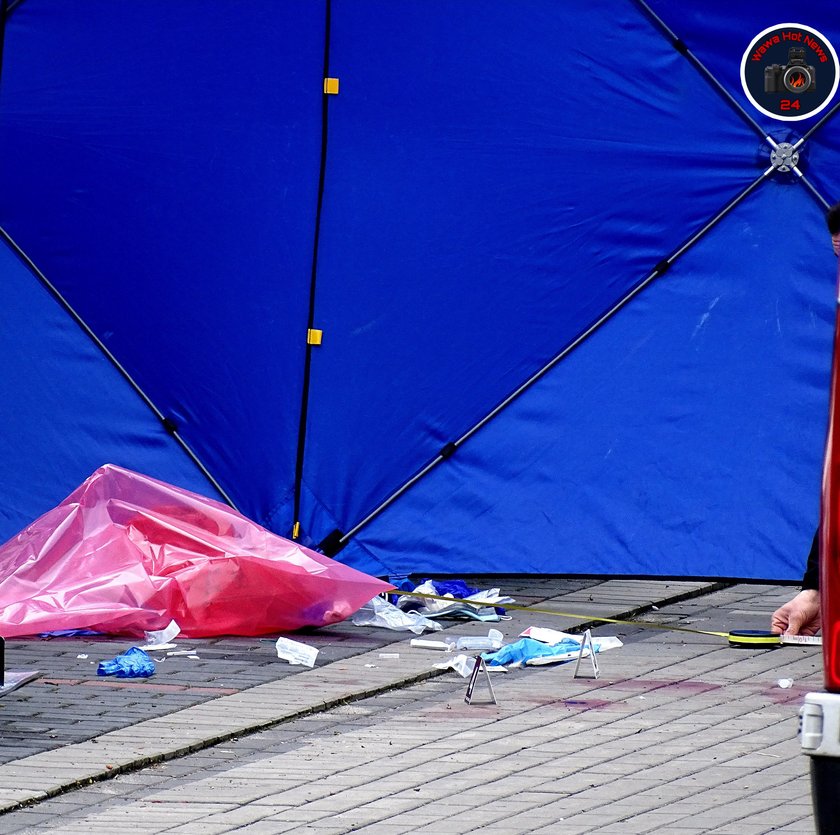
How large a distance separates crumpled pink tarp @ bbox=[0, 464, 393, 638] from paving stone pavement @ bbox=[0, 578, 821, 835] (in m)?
0.18

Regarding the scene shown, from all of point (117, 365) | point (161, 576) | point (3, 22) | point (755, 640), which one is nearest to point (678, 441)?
point (755, 640)

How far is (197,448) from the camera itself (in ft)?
30.9

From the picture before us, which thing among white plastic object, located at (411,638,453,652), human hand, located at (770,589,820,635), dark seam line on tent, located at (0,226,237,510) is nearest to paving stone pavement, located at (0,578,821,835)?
white plastic object, located at (411,638,453,652)

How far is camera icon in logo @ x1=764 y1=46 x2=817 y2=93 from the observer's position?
8.96 meters

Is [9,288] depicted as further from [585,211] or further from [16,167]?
[585,211]

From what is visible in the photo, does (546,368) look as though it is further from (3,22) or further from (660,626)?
(3,22)

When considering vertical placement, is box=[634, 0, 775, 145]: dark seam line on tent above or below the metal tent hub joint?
above

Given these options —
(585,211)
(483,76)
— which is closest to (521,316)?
(585,211)

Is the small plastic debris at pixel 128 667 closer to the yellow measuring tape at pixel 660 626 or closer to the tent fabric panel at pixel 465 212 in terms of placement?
the yellow measuring tape at pixel 660 626

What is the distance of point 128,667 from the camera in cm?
723

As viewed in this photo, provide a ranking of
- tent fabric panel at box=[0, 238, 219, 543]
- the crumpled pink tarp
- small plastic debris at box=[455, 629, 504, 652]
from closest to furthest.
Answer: small plastic debris at box=[455, 629, 504, 652] < the crumpled pink tarp < tent fabric panel at box=[0, 238, 219, 543]

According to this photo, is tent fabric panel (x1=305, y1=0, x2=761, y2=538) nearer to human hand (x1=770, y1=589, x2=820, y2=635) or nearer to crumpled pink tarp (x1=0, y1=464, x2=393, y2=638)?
crumpled pink tarp (x1=0, y1=464, x2=393, y2=638)

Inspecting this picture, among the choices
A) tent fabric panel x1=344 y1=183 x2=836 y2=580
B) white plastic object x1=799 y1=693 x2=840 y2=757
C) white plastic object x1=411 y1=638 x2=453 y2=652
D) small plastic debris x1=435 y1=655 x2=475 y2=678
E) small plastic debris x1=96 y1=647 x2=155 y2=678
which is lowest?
white plastic object x1=799 y1=693 x2=840 y2=757

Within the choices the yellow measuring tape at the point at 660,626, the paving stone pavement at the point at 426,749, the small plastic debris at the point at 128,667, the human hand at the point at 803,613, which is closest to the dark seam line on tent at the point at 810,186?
the yellow measuring tape at the point at 660,626
